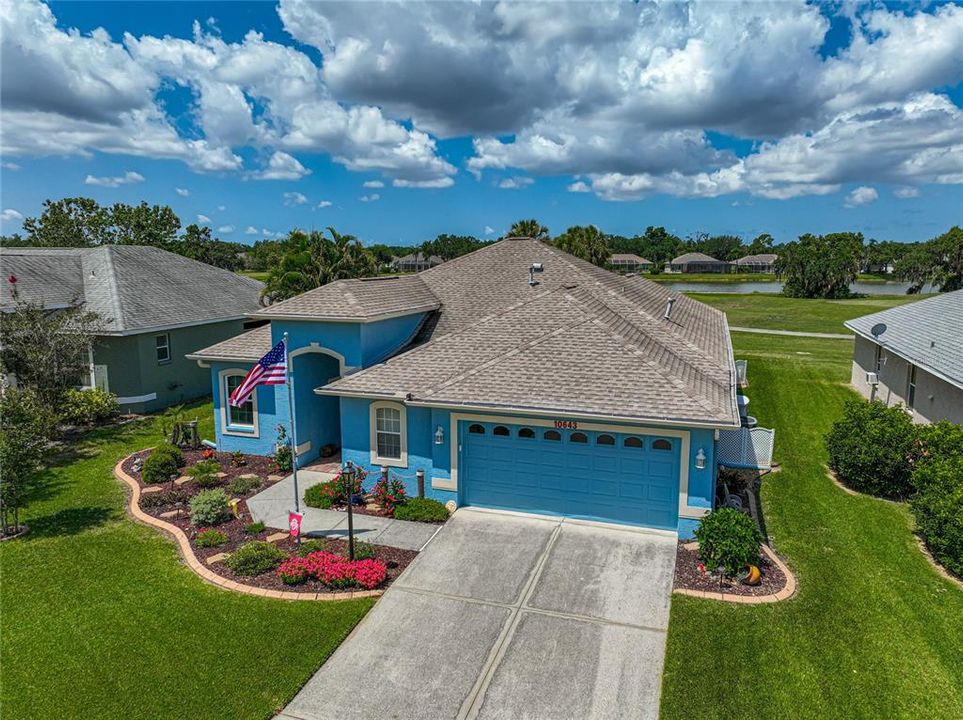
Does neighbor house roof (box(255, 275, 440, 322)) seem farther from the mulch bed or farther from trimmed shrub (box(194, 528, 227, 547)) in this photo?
the mulch bed

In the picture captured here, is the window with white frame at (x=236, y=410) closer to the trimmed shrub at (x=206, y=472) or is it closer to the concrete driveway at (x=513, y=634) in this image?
the trimmed shrub at (x=206, y=472)

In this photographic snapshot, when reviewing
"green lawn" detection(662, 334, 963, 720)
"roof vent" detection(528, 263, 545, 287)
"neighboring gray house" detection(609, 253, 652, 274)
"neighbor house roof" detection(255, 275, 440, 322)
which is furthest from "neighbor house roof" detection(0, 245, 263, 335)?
"neighboring gray house" detection(609, 253, 652, 274)

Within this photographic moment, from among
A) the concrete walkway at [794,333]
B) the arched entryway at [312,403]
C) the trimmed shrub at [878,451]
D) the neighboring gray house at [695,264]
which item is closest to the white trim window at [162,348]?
the arched entryway at [312,403]

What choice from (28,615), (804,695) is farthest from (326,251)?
(804,695)

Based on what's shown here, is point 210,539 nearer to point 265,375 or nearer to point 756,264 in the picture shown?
point 265,375

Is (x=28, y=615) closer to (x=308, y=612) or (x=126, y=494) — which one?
(x=308, y=612)
